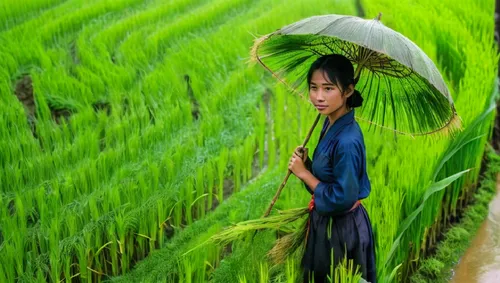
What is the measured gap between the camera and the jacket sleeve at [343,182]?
187 centimetres

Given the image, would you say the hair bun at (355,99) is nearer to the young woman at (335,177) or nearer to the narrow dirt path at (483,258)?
the young woman at (335,177)

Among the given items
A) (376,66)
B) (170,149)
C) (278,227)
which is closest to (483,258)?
(278,227)

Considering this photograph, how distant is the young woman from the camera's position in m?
1.89

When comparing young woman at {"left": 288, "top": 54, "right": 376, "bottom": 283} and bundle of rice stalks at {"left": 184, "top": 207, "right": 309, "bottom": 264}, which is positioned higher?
young woman at {"left": 288, "top": 54, "right": 376, "bottom": 283}

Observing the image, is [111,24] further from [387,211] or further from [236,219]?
[387,211]

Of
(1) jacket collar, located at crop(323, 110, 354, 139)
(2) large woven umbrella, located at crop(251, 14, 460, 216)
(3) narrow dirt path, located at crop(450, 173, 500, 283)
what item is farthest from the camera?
(3) narrow dirt path, located at crop(450, 173, 500, 283)

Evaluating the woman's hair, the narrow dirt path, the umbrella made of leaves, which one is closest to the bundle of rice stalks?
the umbrella made of leaves

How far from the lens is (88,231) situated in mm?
2617

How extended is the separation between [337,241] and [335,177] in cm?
25

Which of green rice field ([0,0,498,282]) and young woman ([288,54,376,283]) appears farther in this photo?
green rice field ([0,0,498,282])

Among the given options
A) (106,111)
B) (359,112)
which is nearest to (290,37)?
(359,112)

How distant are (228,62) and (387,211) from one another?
108 inches

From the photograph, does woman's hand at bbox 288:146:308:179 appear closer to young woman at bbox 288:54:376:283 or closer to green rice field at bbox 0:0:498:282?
young woman at bbox 288:54:376:283

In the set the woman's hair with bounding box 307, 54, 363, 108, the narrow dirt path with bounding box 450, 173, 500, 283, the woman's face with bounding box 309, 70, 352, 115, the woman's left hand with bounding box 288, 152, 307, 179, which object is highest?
the woman's hair with bounding box 307, 54, 363, 108
